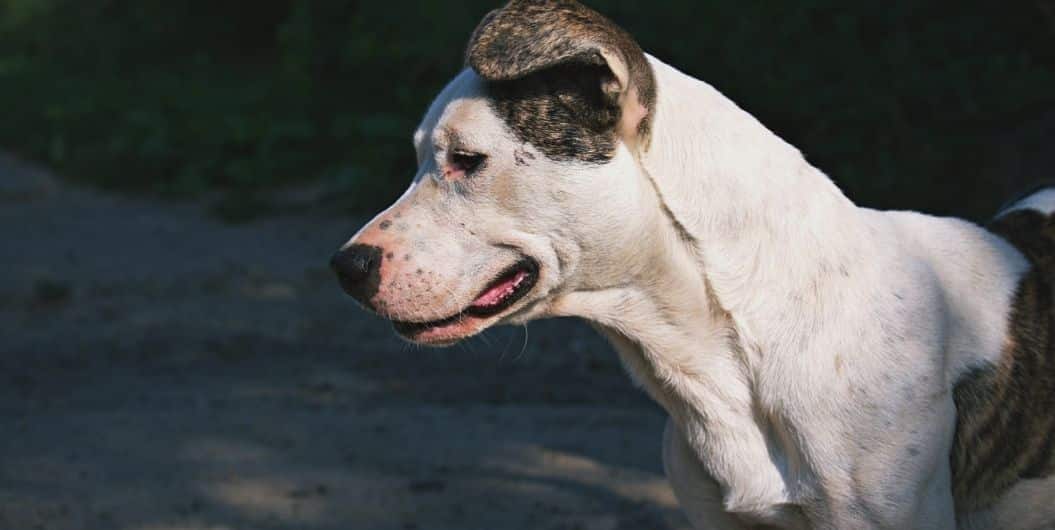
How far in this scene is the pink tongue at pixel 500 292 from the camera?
2.87 m

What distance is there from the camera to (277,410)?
237 inches

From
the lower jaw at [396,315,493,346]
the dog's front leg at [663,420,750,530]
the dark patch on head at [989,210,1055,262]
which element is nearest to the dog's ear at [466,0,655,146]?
the lower jaw at [396,315,493,346]

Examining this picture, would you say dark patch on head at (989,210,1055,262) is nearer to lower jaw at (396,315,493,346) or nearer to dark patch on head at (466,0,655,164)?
A: dark patch on head at (466,0,655,164)

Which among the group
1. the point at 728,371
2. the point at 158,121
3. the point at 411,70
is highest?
the point at 728,371

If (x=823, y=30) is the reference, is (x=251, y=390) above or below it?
below

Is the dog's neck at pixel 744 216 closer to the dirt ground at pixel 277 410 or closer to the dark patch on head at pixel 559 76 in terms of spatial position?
the dark patch on head at pixel 559 76

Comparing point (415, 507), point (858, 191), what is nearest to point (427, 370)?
point (415, 507)

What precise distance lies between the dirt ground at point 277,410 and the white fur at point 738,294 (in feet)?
2.88

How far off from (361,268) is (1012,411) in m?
→ 1.49

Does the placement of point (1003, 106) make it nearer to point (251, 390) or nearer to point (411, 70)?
point (251, 390)

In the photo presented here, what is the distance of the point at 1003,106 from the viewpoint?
7.46 metres

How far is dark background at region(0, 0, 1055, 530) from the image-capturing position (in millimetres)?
4988

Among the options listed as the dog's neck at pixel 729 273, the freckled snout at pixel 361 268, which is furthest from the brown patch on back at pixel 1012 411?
the freckled snout at pixel 361 268

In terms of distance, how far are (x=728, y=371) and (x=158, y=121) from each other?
423 inches
